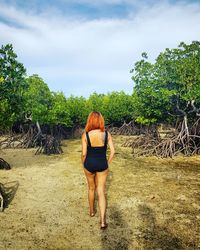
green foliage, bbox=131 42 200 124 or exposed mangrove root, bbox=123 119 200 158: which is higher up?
green foliage, bbox=131 42 200 124

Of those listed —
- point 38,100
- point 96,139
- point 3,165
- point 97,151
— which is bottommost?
point 3,165

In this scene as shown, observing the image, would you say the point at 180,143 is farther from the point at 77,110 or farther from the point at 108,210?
the point at 77,110

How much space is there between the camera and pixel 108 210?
5.83 meters

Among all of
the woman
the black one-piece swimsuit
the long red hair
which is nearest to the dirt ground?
the woman

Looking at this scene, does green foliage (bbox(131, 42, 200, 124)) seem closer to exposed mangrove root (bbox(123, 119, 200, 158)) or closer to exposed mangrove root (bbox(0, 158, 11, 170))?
exposed mangrove root (bbox(123, 119, 200, 158))

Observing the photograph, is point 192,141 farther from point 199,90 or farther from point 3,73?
point 3,73

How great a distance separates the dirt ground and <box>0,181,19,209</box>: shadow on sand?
26 mm

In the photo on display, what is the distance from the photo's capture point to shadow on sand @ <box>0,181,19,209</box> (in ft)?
20.5

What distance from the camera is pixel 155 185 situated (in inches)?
309

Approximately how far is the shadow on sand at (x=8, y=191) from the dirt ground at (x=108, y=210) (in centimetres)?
3

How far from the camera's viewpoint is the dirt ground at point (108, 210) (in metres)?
4.50

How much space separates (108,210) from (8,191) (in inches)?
115

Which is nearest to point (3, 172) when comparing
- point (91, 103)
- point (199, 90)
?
point (199, 90)

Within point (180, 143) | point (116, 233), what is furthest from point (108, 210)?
point (180, 143)
